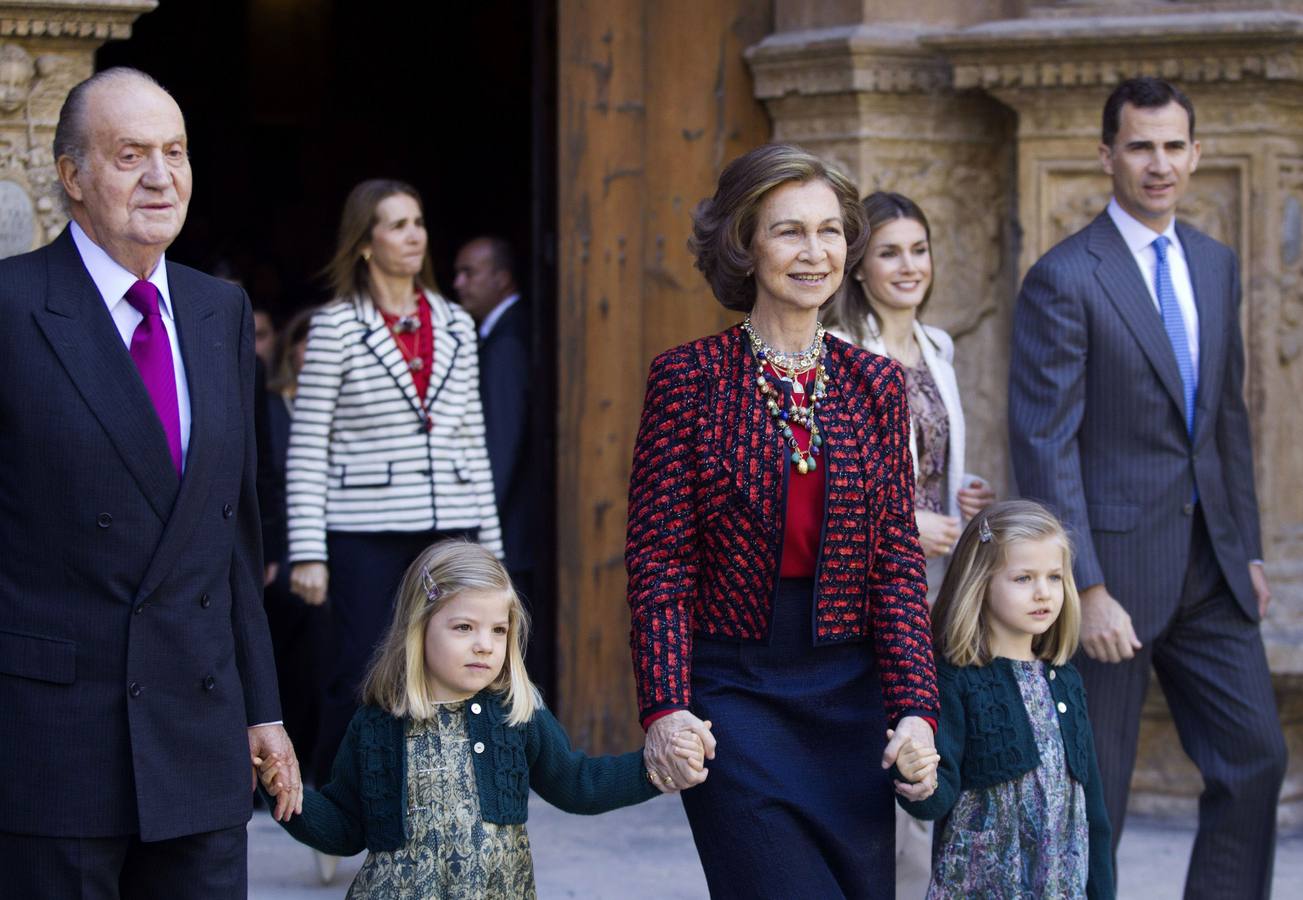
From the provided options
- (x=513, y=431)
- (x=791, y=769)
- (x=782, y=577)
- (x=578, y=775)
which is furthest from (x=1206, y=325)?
(x=513, y=431)

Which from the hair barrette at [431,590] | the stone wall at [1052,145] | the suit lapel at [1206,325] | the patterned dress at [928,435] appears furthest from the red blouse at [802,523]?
the stone wall at [1052,145]

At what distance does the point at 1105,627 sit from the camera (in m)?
4.74

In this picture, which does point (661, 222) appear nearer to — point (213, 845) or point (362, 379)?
point (362, 379)

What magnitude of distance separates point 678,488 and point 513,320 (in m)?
3.28

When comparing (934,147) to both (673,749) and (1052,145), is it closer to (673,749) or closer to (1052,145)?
(1052,145)

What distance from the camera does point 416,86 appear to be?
12.2 meters

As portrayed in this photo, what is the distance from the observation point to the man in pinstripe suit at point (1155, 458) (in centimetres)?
484

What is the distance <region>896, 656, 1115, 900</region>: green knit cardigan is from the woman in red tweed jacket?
413 mm

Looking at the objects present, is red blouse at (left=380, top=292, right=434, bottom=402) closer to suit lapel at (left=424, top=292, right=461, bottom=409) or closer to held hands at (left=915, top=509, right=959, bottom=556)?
suit lapel at (left=424, top=292, right=461, bottom=409)

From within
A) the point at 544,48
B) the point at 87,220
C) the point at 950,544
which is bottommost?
the point at 950,544

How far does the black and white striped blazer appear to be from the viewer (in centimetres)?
561

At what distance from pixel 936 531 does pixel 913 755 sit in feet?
4.68

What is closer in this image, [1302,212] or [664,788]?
[664,788]

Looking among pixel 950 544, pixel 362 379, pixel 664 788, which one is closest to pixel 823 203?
pixel 664 788
